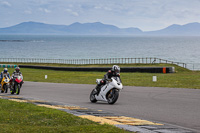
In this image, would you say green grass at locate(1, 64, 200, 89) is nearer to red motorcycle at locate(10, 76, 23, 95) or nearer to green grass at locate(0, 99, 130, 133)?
red motorcycle at locate(10, 76, 23, 95)

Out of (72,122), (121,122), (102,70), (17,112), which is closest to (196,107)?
(121,122)

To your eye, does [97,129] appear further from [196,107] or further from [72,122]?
[196,107]

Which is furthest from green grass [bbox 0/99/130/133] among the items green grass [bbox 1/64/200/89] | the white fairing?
green grass [bbox 1/64/200/89]

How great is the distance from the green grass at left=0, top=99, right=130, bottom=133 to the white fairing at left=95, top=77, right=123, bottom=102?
3.22m

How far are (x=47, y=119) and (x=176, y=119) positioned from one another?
12.1 ft

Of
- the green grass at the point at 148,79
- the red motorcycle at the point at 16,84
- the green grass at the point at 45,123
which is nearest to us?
the green grass at the point at 45,123

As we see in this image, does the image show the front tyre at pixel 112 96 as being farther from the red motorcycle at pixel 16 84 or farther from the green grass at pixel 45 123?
the red motorcycle at pixel 16 84

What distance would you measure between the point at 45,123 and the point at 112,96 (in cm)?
524

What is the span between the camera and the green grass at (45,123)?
25.4ft

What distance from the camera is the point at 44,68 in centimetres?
5925

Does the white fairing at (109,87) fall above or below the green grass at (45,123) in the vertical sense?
above

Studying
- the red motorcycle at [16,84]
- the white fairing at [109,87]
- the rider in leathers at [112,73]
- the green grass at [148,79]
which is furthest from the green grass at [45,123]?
the green grass at [148,79]

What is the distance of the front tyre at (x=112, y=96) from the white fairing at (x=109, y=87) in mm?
167

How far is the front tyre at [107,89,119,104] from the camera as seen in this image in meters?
13.5
